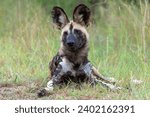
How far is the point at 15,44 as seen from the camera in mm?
10070

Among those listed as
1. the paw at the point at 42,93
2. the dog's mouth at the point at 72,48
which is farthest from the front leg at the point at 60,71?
the paw at the point at 42,93

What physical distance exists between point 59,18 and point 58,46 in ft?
5.47

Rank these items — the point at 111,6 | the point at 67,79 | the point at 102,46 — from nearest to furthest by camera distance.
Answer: the point at 67,79 < the point at 102,46 < the point at 111,6

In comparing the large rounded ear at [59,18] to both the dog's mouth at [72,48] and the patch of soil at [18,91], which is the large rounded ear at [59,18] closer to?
the dog's mouth at [72,48]

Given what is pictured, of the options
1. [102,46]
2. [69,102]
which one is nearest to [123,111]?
[69,102]

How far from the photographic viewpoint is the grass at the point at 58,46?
24.4 ft

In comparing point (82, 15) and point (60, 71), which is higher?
point (82, 15)

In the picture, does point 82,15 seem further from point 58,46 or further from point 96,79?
point 58,46

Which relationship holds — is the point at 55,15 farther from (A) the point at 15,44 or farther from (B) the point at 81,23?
(A) the point at 15,44

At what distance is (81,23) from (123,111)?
1559 mm

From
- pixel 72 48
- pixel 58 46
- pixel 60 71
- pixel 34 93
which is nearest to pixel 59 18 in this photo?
pixel 72 48

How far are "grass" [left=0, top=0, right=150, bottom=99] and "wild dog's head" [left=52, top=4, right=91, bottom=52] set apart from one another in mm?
509

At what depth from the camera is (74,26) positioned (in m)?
7.77

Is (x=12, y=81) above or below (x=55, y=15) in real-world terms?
below
